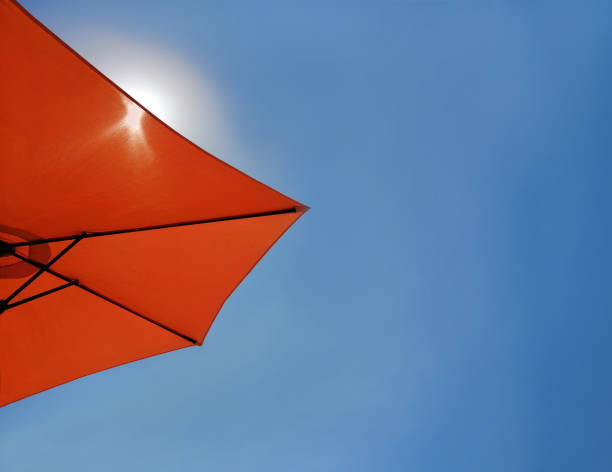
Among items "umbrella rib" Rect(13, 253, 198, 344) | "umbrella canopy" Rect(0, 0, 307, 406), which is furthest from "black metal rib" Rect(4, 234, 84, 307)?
"umbrella rib" Rect(13, 253, 198, 344)

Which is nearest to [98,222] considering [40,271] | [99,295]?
[40,271]

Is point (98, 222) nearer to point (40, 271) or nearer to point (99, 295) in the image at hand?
point (40, 271)

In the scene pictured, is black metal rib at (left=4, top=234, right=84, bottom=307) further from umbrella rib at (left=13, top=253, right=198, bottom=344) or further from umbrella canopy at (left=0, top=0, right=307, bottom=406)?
umbrella rib at (left=13, top=253, right=198, bottom=344)

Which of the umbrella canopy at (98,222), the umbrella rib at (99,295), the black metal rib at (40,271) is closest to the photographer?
the umbrella canopy at (98,222)

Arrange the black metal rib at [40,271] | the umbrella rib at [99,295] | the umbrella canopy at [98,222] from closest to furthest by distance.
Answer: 1. the umbrella canopy at [98,222]
2. the black metal rib at [40,271]
3. the umbrella rib at [99,295]

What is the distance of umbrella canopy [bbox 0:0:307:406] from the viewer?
5.54 feet

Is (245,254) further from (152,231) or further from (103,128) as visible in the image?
(103,128)

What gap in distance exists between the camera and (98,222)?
217 cm

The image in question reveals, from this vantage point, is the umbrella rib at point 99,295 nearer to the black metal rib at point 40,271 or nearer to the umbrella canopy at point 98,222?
the umbrella canopy at point 98,222

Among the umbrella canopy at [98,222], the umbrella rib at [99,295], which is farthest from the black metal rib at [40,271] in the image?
the umbrella rib at [99,295]

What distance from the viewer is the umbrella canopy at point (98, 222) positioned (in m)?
1.69

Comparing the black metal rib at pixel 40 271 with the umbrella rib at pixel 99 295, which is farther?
the umbrella rib at pixel 99 295

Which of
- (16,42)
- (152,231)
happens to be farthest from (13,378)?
(16,42)

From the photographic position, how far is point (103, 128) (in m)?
1.83
